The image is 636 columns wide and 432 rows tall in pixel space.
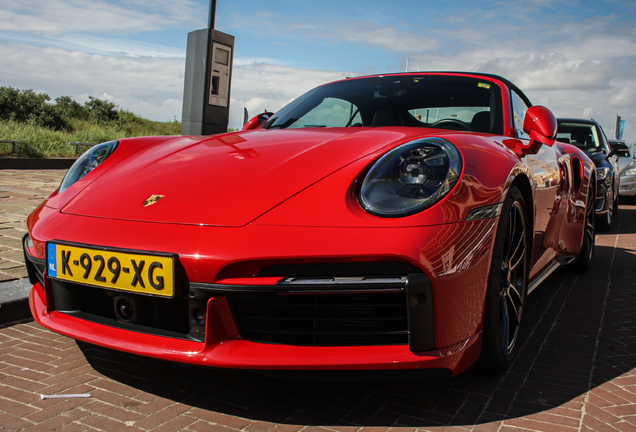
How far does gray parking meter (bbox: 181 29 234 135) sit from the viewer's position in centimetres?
733

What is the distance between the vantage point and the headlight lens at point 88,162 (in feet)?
8.35

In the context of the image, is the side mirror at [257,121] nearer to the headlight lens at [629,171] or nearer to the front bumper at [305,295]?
the front bumper at [305,295]

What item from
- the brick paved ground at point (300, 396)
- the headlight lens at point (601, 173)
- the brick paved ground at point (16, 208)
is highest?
the headlight lens at point (601, 173)

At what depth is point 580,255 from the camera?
4.36 metres

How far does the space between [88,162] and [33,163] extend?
11.7m

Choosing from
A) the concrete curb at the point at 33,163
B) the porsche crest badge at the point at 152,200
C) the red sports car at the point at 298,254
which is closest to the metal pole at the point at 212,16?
the red sports car at the point at 298,254

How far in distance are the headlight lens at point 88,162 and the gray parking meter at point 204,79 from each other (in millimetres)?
4697

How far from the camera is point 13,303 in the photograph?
2887mm

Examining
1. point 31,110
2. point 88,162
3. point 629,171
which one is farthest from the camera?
point 31,110

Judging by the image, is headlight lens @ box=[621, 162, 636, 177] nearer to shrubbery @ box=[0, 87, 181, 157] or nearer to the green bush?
shrubbery @ box=[0, 87, 181, 157]

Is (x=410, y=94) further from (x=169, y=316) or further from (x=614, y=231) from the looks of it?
(x=614, y=231)

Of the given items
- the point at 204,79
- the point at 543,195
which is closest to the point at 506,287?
the point at 543,195

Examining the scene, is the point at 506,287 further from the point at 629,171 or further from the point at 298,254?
the point at 629,171

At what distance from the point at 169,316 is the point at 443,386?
3.49ft
